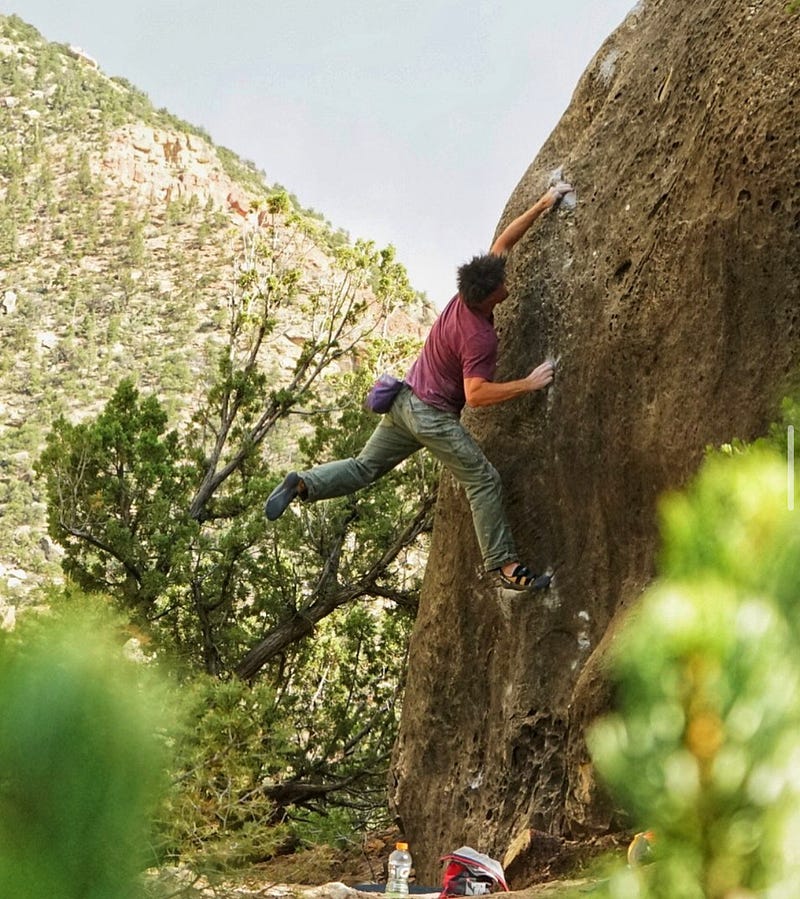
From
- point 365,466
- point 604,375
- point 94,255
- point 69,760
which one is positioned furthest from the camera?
point 94,255

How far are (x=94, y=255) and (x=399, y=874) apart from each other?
40.9 m

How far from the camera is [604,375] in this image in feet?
18.0

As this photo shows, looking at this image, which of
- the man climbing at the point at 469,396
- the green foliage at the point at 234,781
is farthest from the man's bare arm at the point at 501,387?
the green foliage at the point at 234,781

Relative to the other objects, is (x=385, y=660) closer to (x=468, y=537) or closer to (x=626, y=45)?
(x=468, y=537)

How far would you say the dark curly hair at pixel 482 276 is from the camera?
5746 mm

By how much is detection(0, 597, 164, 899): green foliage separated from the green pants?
5420mm

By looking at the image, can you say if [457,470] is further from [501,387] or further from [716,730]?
[716,730]

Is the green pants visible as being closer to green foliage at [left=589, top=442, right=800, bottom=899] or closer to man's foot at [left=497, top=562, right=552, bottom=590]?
man's foot at [left=497, top=562, right=552, bottom=590]

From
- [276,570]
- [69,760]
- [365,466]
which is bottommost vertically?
[69,760]

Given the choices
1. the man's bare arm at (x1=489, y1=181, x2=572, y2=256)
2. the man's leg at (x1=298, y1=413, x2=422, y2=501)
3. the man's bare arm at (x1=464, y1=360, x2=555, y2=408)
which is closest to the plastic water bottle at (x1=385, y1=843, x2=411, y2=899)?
the man's leg at (x1=298, y1=413, x2=422, y2=501)

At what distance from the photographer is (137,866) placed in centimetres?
56

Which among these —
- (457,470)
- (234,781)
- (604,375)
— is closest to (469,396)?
(457,470)

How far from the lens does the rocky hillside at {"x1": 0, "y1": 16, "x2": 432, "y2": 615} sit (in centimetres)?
2972

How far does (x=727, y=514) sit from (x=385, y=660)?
504 inches
